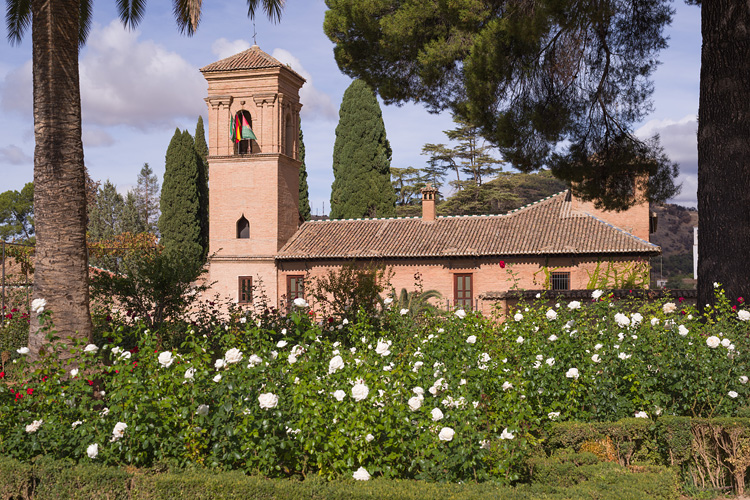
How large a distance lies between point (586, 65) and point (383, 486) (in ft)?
34.9

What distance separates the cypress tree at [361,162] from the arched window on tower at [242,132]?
7.36m

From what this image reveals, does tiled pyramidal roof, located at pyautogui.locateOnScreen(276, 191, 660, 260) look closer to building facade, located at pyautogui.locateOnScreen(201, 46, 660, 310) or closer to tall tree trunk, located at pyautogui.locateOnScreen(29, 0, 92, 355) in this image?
building facade, located at pyautogui.locateOnScreen(201, 46, 660, 310)

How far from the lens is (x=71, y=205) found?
7.12 metres

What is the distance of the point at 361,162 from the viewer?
32562 millimetres

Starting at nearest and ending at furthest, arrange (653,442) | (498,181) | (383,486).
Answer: (383,486)
(653,442)
(498,181)

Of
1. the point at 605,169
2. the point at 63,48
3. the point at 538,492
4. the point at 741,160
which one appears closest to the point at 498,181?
the point at 605,169

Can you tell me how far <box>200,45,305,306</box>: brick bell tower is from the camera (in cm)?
2567

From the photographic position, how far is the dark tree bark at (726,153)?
28.4 feet

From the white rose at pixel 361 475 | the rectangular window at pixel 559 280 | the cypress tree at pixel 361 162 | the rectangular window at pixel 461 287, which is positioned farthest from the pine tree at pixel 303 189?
the white rose at pixel 361 475

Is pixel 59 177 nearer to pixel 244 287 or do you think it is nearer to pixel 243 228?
pixel 244 287

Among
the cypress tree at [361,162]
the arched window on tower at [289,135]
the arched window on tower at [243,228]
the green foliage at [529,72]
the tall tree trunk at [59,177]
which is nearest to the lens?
the tall tree trunk at [59,177]

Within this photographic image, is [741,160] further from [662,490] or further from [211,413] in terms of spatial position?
[211,413]

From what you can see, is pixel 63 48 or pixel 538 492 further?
pixel 63 48

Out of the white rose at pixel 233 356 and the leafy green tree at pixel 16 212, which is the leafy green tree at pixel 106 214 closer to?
the leafy green tree at pixel 16 212
